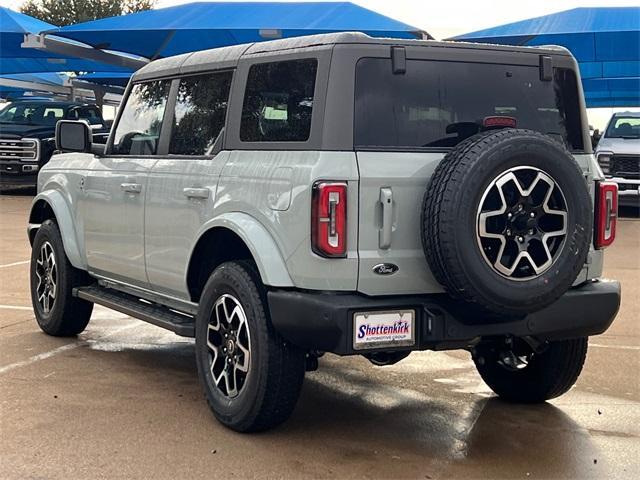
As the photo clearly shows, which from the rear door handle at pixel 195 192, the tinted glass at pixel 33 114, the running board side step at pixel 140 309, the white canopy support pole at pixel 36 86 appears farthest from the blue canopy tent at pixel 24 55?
the rear door handle at pixel 195 192

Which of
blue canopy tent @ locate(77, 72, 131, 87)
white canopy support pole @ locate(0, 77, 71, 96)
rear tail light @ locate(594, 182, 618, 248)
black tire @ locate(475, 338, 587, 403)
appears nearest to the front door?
black tire @ locate(475, 338, 587, 403)

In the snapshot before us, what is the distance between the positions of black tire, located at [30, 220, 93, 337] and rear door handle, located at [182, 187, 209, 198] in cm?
182

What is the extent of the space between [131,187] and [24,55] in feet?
62.2

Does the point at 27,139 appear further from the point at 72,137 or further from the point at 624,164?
the point at 72,137

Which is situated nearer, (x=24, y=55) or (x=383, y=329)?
(x=383, y=329)

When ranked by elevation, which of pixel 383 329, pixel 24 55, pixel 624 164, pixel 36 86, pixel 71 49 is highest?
pixel 24 55

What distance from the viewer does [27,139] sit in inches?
698

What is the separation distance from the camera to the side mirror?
5.96m

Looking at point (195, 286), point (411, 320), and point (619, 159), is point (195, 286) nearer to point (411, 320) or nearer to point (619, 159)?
point (411, 320)

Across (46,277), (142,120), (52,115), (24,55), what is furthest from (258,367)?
(24,55)

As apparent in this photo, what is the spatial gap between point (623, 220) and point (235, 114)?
12435mm

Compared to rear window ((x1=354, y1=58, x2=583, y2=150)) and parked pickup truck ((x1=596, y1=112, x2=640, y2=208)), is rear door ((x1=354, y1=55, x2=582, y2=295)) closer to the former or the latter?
rear window ((x1=354, y1=58, x2=583, y2=150))

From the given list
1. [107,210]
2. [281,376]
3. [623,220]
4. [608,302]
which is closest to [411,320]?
[281,376]

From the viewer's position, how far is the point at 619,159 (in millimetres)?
15805
